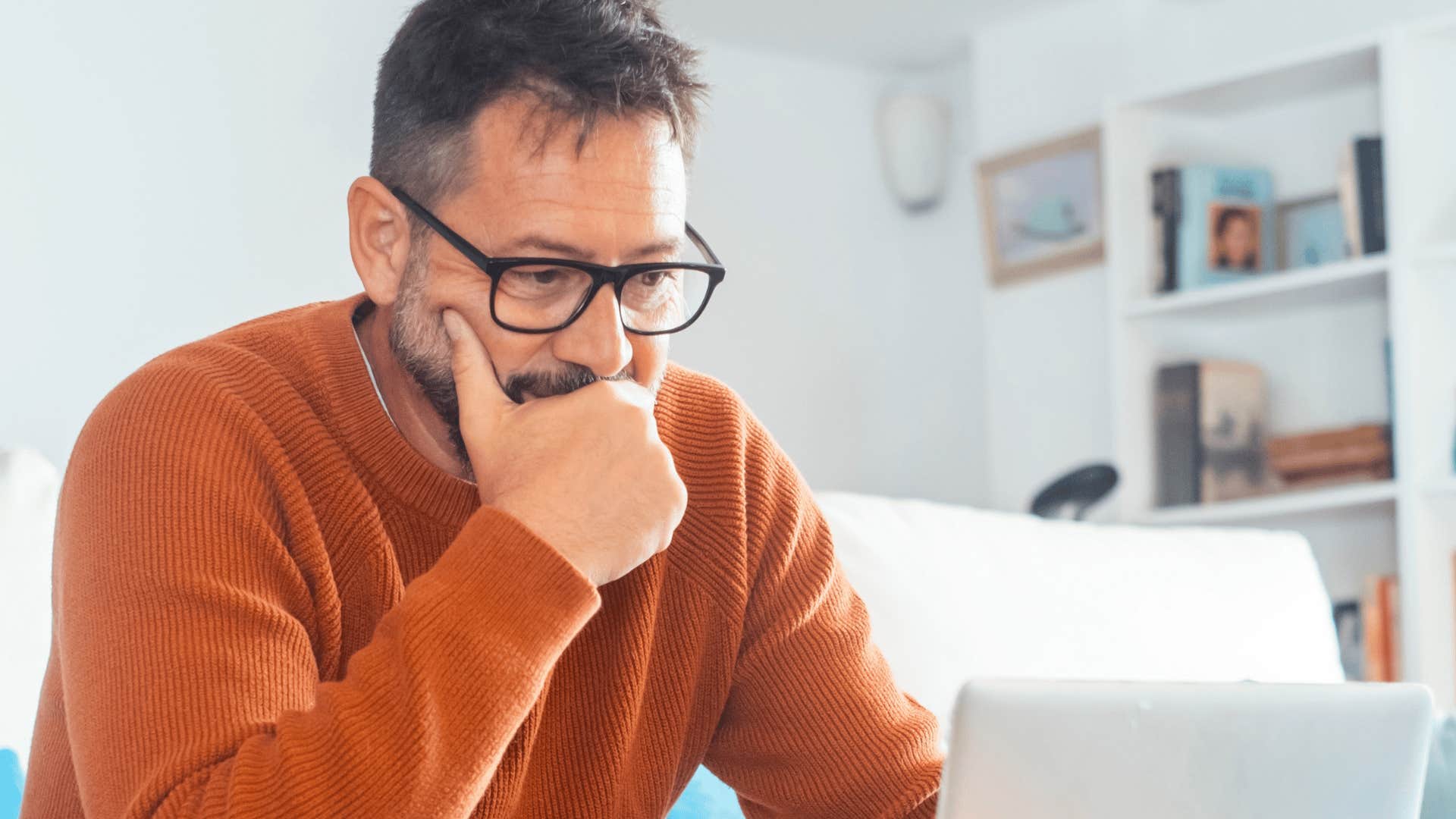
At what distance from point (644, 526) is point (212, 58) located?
7.15 feet

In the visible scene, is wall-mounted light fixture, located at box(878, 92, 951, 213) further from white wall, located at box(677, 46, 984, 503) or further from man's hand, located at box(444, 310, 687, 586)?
man's hand, located at box(444, 310, 687, 586)

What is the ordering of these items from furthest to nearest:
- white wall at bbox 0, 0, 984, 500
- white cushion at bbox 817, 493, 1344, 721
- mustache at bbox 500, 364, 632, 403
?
white wall at bbox 0, 0, 984, 500, white cushion at bbox 817, 493, 1344, 721, mustache at bbox 500, 364, 632, 403

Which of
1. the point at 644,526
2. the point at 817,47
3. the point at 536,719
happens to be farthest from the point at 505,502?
the point at 817,47

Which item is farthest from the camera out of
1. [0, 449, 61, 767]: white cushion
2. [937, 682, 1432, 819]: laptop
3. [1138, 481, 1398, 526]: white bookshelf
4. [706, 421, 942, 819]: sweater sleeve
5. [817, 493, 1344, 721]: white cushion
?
[1138, 481, 1398, 526]: white bookshelf

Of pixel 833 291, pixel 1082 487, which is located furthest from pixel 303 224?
pixel 1082 487

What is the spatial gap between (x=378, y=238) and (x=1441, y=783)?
3.79 feet

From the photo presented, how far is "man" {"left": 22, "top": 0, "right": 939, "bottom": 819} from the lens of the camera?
97 cm

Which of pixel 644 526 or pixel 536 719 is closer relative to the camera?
pixel 644 526

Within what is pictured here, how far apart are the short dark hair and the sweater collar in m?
0.15

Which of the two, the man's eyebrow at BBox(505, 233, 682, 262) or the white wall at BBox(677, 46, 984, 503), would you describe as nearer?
the man's eyebrow at BBox(505, 233, 682, 262)

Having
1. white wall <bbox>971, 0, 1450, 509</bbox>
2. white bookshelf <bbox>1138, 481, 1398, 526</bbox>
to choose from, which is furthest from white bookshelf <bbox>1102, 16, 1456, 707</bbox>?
white wall <bbox>971, 0, 1450, 509</bbox>

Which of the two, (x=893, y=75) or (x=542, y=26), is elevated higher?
(x=893, y=75)

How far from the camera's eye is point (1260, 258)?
10.6ft

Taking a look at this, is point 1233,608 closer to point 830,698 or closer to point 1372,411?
point 830,698
